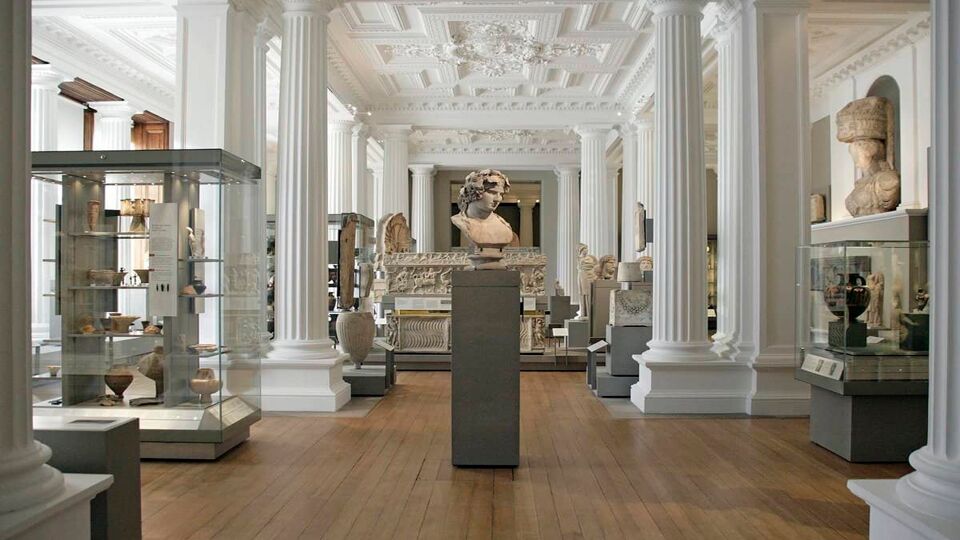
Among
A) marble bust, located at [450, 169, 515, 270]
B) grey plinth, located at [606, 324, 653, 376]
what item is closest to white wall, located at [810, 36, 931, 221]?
grey plinth, located at [606, 324, 653, 376]

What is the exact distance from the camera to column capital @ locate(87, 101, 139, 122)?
1534 centimetres

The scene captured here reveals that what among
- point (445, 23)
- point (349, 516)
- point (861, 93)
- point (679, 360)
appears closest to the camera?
point (349, 516)

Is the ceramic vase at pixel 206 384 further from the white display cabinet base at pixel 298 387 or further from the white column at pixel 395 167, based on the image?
the white column at pixel 395 167

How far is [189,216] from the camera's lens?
20.4 ft

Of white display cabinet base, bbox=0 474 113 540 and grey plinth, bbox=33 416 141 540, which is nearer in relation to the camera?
white display cabinet base, bbox=0 474 113 540

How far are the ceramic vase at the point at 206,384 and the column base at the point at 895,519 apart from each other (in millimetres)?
4733

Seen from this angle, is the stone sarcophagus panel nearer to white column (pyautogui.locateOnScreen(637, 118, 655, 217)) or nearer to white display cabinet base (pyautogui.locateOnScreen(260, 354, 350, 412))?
white column (pyautogui.locateOnScreen(637, 118, 655, 217))

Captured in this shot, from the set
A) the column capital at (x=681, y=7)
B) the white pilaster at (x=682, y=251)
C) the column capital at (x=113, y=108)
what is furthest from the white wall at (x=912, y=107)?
the column capital at (x=113, y=108)

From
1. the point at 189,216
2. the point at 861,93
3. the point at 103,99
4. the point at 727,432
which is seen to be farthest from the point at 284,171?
the point at 861,93

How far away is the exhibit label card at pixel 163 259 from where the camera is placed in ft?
20.1

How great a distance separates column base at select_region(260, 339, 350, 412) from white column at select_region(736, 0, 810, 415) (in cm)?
458

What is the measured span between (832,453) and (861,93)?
31.1 ft

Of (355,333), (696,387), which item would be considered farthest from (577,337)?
(696,387)

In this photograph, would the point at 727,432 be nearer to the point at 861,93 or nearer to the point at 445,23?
the point at 445,23
